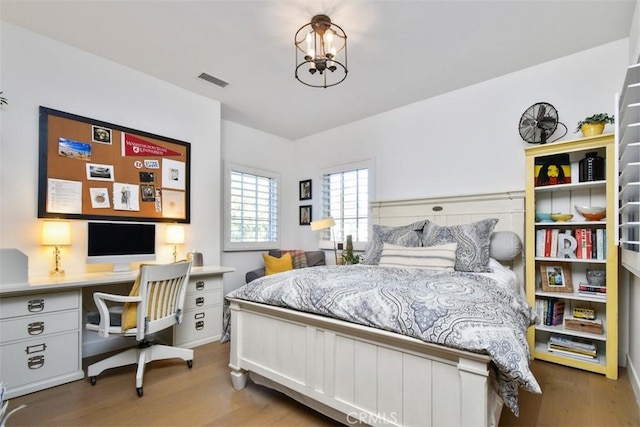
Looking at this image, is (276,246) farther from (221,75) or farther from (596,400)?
(596,400)

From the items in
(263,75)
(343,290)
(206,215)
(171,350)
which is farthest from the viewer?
(206,215)

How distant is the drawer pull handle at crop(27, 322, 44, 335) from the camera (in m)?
2.22

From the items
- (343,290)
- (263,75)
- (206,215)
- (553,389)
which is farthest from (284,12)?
(553,389)

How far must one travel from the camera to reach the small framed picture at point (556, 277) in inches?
107

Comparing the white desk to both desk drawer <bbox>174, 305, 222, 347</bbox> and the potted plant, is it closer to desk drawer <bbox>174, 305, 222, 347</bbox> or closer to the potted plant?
desk drawer <bbox>174, 305, 222, 347</bbox>

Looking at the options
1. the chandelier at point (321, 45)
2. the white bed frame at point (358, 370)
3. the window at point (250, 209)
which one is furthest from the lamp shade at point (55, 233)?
the chandelier at point (321, 45)

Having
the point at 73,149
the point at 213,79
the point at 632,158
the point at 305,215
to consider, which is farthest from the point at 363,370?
the point at 305,215

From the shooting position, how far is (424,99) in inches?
146

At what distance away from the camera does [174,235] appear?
3.30m

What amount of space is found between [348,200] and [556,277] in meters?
2.46

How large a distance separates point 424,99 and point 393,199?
1.21 m

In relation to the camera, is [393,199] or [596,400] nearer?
[596,400]

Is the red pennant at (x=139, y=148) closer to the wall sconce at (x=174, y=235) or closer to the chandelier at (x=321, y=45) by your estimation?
→ the wall sconce at (x=174, y=235)

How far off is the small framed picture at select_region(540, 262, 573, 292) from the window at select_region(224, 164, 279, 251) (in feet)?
11.0
